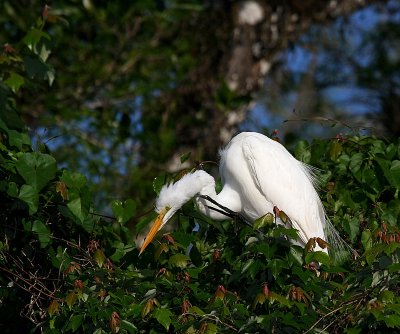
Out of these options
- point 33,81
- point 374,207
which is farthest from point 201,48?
point 374,207

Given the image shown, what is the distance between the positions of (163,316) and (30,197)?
79 centimetres

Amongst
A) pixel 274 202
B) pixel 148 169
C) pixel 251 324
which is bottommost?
pixel 148 169

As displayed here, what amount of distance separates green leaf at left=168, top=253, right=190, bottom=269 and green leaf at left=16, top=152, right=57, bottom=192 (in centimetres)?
61

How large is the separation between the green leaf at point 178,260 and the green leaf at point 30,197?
0.57 m

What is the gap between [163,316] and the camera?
3.13m

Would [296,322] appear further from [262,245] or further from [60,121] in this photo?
[60,121]

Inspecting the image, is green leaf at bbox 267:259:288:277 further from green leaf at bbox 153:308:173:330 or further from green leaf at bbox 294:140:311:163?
green leaf at bbox 294:140:311:163

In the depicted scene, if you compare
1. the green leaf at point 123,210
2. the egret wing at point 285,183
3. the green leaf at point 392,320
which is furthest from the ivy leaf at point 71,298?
the egret wing at point 285,183

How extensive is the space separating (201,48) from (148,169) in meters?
1.70

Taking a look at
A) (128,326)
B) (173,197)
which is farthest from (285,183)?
(128,326)

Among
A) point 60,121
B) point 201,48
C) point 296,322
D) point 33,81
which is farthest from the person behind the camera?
point 201,48

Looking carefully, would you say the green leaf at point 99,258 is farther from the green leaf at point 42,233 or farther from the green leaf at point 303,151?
the green leaf at point 303,151

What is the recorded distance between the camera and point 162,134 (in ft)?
23.4

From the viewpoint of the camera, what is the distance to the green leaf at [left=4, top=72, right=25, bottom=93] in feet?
14.1
